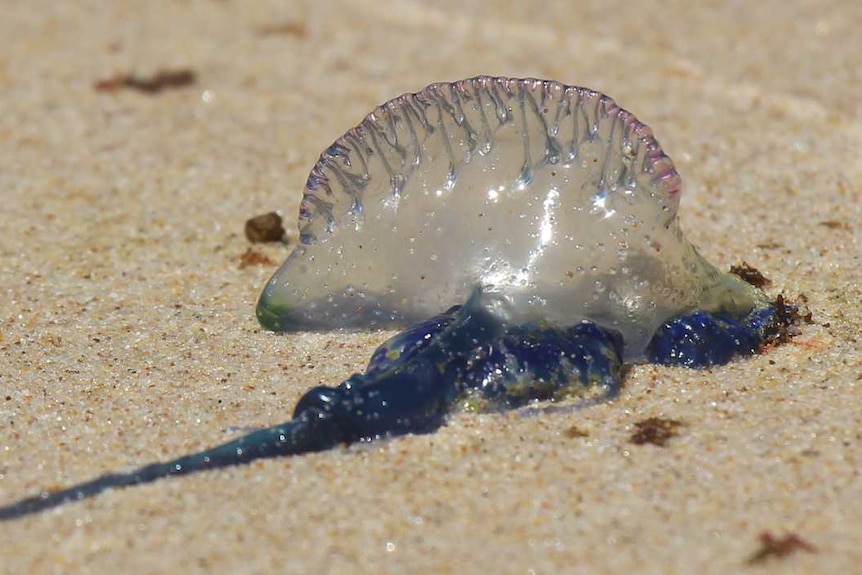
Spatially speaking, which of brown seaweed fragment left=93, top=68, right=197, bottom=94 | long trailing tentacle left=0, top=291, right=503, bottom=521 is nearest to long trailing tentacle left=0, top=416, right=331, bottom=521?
long trailing tentacle left=0, top=291, right=503, bottom=521

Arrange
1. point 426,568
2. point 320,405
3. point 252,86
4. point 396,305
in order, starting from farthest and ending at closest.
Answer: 1. point 252,86
2. point 396,305
3. point 320,405
4. point 426,568

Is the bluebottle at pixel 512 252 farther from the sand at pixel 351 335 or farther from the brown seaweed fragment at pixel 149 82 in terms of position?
the brown seaweed fragment at pixel 149 82

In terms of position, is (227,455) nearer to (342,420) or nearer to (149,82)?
(342,420)

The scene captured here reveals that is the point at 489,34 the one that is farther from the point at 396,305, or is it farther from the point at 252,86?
the point at 396,305

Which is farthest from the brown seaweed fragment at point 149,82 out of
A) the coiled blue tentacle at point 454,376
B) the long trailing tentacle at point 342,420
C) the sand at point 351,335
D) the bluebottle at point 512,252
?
the long trailing tentacle at point 342,420

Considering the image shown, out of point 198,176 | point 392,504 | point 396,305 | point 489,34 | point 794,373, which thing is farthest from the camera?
point 489,34

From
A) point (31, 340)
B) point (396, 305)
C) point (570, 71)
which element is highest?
point (570, 71)

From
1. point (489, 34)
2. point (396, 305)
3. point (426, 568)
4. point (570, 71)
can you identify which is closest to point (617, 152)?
point (396, 305)
